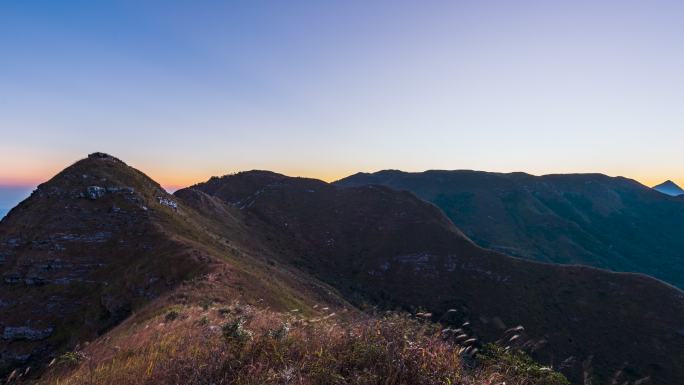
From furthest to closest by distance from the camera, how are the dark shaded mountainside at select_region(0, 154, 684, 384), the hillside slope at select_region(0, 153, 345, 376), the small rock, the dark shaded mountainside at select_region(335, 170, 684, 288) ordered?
1. the dark shaded mountainside at select_region(335, 170, 684, 288)
2. the small rock
3. the dark shaded mountainside at select_region(0, 154, 684, 384)
4. the hillside slope at select_region(0, 153, 345, 376)

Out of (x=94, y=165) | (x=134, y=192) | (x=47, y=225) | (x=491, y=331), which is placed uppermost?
(x=94, y=165)

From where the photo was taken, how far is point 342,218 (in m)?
94.8

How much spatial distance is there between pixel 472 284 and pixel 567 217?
11915 centimetres

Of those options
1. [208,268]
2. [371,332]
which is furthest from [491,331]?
[371,332]

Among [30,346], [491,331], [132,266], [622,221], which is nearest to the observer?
[30,346]

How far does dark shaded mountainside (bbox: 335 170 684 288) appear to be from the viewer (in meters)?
130

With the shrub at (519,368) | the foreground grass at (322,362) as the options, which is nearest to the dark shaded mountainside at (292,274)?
the shrub at (519,368)

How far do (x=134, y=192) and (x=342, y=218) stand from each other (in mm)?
54296

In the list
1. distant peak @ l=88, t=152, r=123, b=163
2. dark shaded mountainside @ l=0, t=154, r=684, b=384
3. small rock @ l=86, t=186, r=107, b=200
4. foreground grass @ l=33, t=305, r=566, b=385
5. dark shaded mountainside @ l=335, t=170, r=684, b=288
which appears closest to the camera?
foreground grass @ l=33, t=305, r=566, b=385

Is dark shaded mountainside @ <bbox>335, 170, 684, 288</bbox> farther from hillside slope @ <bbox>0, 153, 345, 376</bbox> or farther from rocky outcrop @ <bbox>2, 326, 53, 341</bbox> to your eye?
rocky outcrop @ <bbox>2, 326, 53, 341</bbox>

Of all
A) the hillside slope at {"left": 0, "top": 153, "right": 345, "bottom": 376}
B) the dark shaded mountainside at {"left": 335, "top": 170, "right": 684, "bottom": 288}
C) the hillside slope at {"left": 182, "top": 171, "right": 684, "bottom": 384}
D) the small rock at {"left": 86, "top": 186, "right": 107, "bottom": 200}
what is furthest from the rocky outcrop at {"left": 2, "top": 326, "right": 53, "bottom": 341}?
the dark shaded mountainside at {"left": 335, "top": 170, "right": 684, "bottom": 288}

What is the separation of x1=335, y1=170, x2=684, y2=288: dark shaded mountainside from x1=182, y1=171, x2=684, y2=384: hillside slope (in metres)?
51.6

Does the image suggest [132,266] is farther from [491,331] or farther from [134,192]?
[491,331]

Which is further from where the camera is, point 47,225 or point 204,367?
point 47,225
